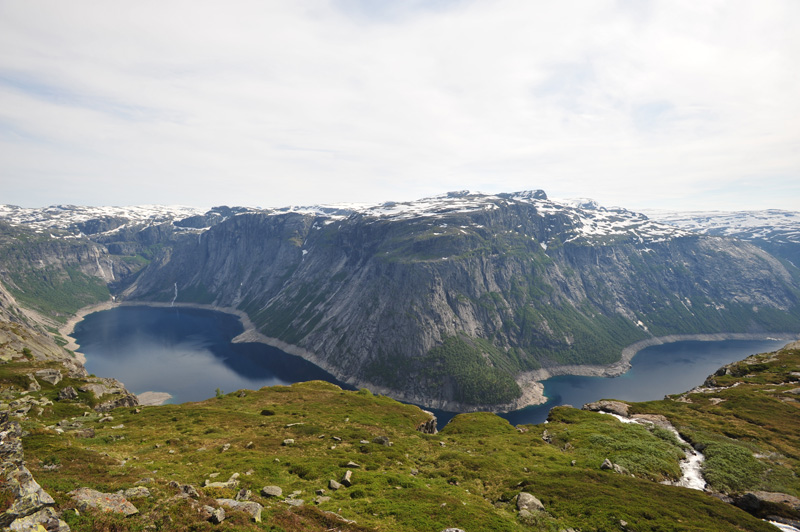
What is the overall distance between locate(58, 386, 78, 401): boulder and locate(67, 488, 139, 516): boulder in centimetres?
5587

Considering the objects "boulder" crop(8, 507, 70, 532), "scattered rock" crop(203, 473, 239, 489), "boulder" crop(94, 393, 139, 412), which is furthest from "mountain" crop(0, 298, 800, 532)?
"boulder" crop(94, 393, 139, 412)

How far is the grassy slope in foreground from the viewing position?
74.6ft

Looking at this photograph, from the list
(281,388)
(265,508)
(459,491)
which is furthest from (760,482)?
(281,388)

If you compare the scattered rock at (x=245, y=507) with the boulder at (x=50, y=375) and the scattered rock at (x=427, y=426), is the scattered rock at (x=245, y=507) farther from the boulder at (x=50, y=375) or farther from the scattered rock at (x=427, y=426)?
the boulder at (x=50, y=375)

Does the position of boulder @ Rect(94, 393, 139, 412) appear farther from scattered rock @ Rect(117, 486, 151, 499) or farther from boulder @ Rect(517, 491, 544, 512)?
boulder @ Rect(517, 491, 544, 512)

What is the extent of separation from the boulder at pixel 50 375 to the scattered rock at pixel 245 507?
221 ft

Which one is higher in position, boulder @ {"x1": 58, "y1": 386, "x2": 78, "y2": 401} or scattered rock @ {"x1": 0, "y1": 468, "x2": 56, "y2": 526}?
scattered rock @ {"x1": 0, "y1": 468, "x2": 56, "y2": 526}

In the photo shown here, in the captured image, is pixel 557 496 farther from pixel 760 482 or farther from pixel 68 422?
pixel 68 422

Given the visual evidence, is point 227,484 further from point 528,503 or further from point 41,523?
point 528,503

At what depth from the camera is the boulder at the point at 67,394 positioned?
5609 cm

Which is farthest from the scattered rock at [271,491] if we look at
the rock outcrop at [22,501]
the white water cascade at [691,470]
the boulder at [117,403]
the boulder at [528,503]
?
the boulder at [117,403]

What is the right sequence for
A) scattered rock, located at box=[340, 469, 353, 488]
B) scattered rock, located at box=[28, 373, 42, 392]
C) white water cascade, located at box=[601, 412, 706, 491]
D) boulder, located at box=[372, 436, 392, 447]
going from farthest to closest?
scattered rock, located at box=[28, 373, 42, 392] → boulder, located at box=[372, 436, 392, 447] → white water cascade, located at box=[601, 412, 706, 491] → scattered rock, located at box=[340, 469, 353, 488]

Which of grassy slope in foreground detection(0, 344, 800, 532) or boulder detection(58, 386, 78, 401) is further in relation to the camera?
boulder detection(58, 386, 78, 401)

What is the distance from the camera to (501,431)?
54.1 metres
